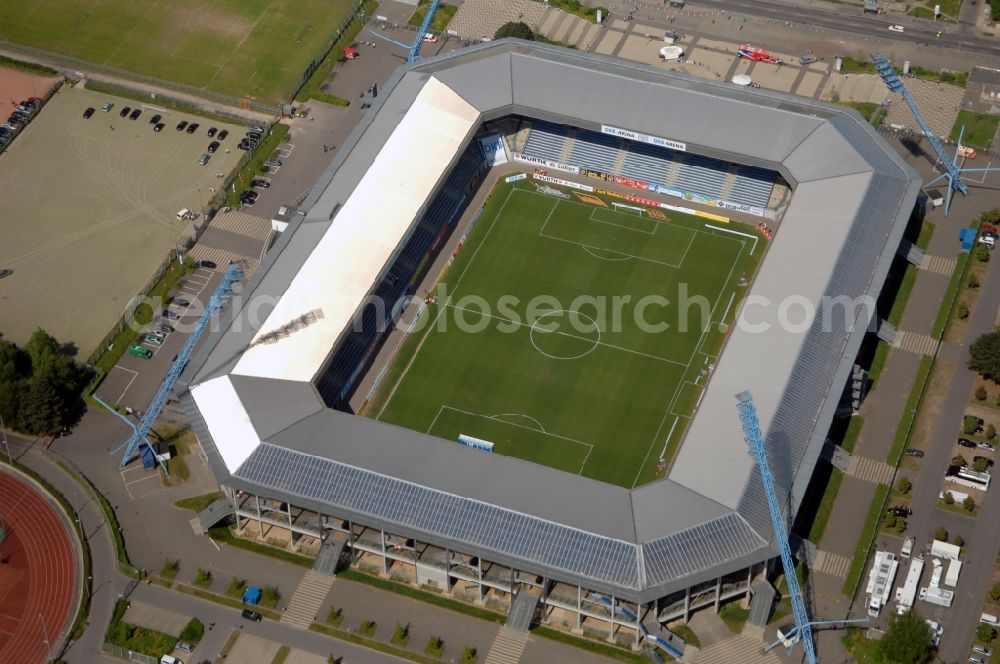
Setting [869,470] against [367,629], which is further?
[869,470]

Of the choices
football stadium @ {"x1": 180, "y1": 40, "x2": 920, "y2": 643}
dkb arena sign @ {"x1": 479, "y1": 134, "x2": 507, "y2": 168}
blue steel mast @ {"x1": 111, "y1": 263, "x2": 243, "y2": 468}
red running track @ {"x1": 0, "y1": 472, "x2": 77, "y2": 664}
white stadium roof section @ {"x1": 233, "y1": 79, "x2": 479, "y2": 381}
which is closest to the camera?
football stadium @ {"x1": 180, "y1": 40, "x2": 920, "y2": 643}

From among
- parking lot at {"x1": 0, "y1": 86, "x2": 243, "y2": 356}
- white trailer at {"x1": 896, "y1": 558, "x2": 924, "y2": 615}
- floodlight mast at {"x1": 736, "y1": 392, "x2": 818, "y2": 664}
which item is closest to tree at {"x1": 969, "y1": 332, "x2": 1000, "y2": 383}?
white trailer at {"x1": 896, "y1": 558, "x2": 924, "y2": 615}

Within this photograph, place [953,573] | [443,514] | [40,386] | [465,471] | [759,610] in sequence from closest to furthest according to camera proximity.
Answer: [443,514] → [759,610] → [465,471] → [953,573] → [40,386]

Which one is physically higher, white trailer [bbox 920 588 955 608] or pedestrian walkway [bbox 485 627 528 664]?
white trailer [bbox 920 588 955 608]

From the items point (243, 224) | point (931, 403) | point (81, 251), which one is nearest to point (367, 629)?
point (243, 224)

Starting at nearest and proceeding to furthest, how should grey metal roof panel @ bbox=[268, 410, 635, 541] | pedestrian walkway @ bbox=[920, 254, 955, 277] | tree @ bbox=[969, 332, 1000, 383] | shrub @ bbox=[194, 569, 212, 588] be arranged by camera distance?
1. grey metal roof panel @ bbox=[268, 410, 635, 541]
2. shrub @ bbox=[194, 569, 212, 588]
3. tree @ bbox=[969, 332, 1000, 383]
4. pedestrian walkway @ bbox=[920, 254, 955, 277]

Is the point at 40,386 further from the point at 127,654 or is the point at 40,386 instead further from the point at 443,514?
the point at 443,514

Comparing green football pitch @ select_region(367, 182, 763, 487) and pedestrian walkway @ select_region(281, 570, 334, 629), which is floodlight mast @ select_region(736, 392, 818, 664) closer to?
green football pitch @ select_region(367, 182, 763, 487)

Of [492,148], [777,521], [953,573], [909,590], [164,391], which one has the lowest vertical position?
[164,391]
